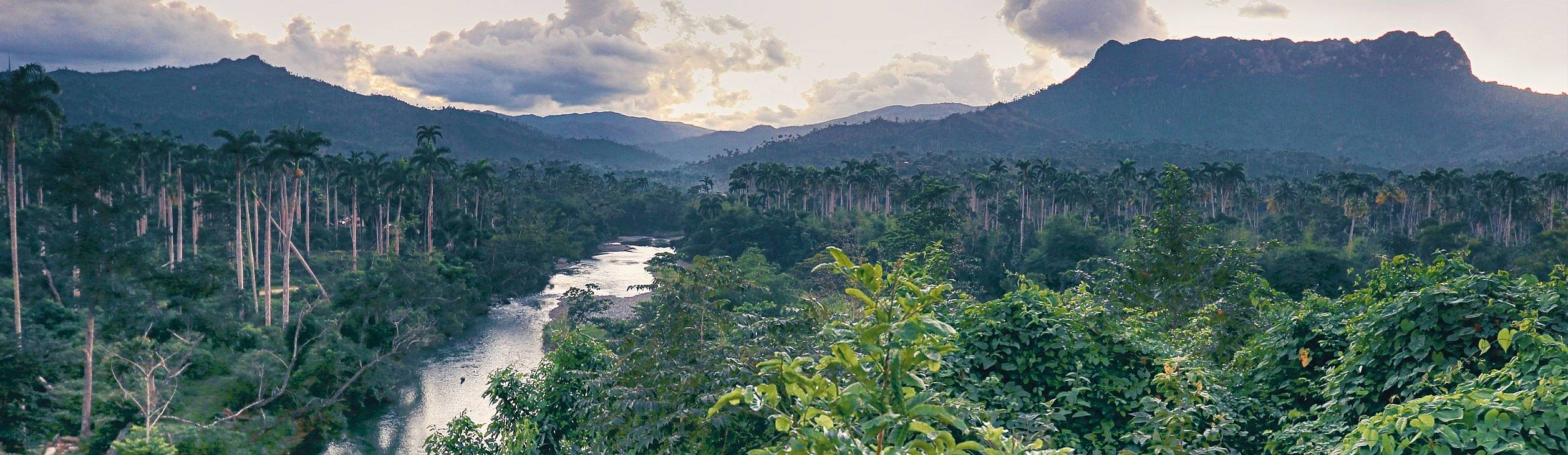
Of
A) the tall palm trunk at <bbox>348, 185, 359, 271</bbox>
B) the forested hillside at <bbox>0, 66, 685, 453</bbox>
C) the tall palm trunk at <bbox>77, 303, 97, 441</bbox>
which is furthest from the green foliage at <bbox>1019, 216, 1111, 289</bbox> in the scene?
the tall palm trunk at <bbox>348, 185, 359, 271</bbox>

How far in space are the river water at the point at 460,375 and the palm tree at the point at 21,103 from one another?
977 cm

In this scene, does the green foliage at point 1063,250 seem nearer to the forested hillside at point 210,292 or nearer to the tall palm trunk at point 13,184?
the forested hillside at point 210,292

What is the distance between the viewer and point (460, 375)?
31.0 m

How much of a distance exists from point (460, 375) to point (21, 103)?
1574cm

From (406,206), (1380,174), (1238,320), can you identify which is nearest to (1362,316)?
(1238,320)

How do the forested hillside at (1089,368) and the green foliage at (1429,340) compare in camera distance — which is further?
the green foliage at (1429,340)

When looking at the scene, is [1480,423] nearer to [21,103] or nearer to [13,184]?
[21,103]

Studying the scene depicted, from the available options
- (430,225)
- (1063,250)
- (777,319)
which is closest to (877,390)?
(777,319)

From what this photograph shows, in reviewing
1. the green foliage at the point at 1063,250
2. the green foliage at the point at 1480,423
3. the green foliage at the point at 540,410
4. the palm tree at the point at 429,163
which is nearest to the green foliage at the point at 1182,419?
the green foliage at the point at 1480,423

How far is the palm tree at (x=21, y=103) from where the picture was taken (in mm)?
22641

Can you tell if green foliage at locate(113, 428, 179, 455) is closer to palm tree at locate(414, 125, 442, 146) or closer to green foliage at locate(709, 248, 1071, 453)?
green foliage at locate(709, 248, 1071, 453)

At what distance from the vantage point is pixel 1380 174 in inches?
5064

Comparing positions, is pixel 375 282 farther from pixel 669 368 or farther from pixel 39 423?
pixel 669 368

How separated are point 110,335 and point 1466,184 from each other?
92.3m
